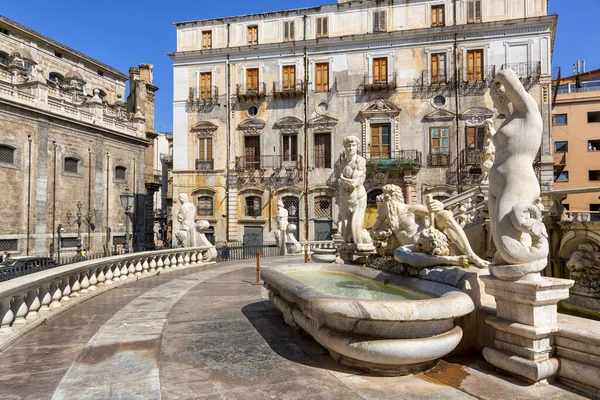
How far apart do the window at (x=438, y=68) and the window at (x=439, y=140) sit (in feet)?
9.87

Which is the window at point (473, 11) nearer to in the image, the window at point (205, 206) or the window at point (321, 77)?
the window at point (321, 77)

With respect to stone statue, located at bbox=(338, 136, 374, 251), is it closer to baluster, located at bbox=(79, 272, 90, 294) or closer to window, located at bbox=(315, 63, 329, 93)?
baluster, located at bbox=(79, 272, 90, 294)

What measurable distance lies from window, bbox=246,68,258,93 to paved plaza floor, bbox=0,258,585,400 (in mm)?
23800

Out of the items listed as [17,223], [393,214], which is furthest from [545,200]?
[17,223]

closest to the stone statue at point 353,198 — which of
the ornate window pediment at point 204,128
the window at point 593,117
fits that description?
the ornate window pediment at point 204,128

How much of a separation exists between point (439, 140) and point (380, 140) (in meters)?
3.60

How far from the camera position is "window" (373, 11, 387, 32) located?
2572 cm

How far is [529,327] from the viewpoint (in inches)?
138

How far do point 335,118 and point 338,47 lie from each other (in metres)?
4.64

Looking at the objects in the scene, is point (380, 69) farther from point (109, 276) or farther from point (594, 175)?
point (109, 276)

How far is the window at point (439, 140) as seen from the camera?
82.2ft

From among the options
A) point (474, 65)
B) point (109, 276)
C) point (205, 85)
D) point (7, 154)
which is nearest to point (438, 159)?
point (474, 65)

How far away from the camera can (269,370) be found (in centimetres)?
382

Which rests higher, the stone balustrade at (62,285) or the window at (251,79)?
the window at (251,79)
